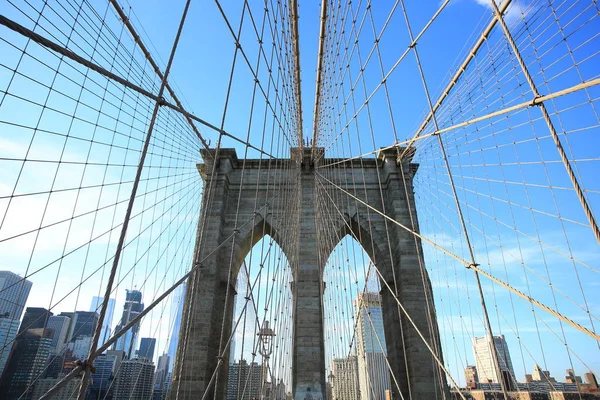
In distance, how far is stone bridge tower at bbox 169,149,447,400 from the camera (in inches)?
371

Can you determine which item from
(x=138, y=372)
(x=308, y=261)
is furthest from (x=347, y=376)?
(x=138, y=372)

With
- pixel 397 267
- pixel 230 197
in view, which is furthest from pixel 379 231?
pixel 230 197

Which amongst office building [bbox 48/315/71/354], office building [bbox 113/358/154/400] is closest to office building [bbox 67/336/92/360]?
office building [bbox 48/315/71/354]

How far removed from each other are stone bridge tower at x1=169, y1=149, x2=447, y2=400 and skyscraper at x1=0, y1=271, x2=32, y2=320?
389 cm

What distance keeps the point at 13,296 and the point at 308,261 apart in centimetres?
742

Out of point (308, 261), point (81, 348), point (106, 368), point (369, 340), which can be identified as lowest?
point (106, 368)

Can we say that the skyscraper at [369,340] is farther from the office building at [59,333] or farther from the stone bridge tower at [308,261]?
the office building at [59,333]

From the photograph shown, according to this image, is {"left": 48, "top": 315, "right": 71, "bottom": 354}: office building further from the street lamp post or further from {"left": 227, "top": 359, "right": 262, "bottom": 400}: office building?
the street lamp post

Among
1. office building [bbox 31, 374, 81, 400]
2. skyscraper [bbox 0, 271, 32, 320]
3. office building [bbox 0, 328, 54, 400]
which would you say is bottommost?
office building [bbox 31, 374, 81, 400]

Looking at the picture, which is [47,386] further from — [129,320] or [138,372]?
[138,372]

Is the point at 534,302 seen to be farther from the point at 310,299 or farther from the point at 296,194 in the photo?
the point at 296,194

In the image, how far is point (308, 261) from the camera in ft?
35.5

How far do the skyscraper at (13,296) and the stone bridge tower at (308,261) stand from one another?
3.89 metres

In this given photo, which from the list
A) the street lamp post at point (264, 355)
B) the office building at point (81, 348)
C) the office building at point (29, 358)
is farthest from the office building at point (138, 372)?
the street lamp post at point (264, 355)
